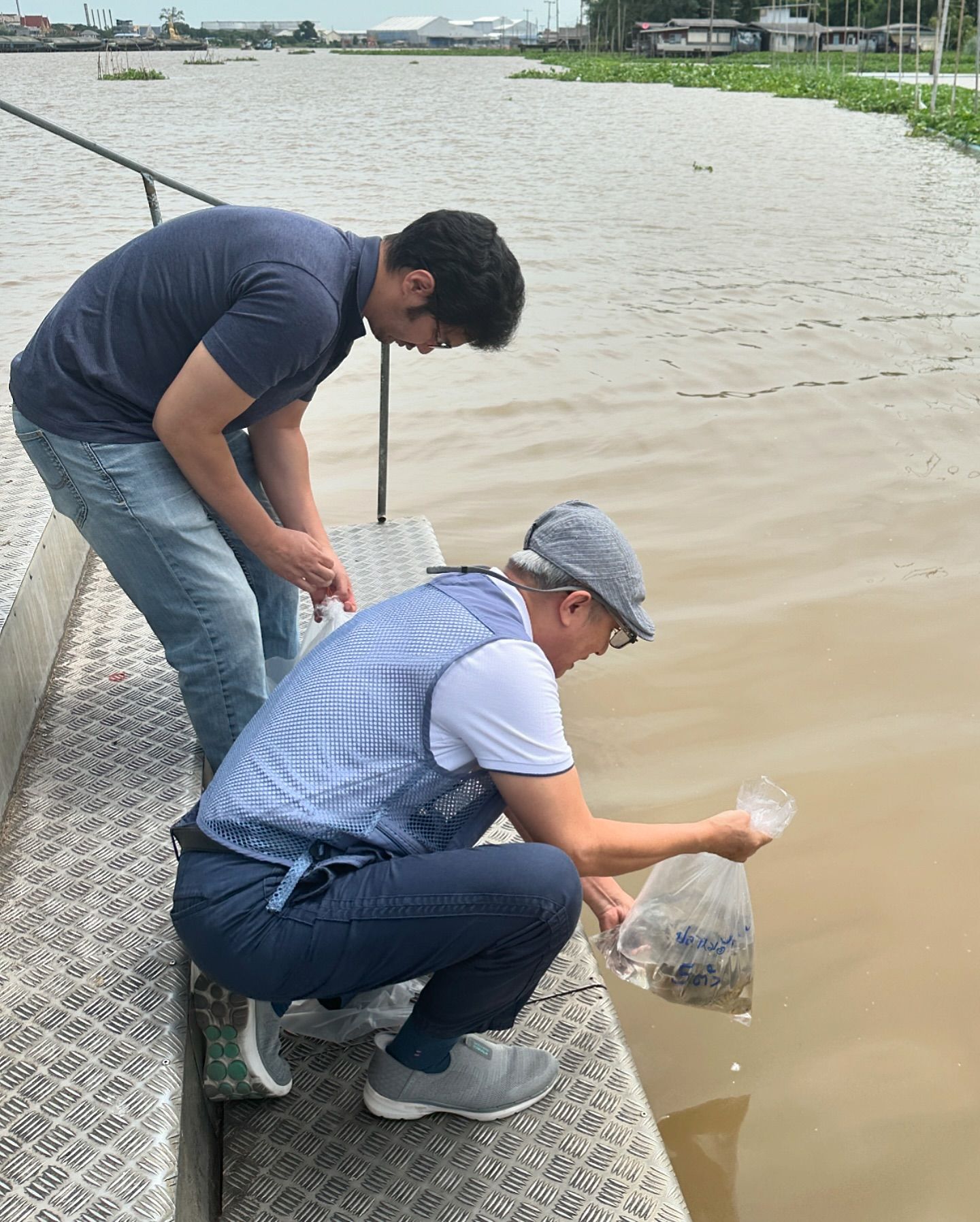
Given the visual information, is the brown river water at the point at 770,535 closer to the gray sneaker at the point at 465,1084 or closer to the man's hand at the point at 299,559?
the gray sneaker at the point at 465,1084

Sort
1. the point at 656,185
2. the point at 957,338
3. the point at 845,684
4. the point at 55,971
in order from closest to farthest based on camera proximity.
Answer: the point at 55,971 < the point at 845,684 < the point at 957,338 < the point at 656,185

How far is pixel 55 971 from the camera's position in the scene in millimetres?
1925

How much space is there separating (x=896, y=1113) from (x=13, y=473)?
2.96 m

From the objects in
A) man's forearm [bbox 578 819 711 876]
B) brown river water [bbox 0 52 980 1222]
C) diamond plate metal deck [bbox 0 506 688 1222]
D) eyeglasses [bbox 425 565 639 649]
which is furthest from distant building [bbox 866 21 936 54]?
diamond plate metal deck [bbox 0 506 688 1222]

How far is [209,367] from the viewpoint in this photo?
2029 millimetres

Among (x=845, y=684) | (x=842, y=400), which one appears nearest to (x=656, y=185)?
(x=842, y=400)

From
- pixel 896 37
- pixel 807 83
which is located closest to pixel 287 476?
pixel 807 83

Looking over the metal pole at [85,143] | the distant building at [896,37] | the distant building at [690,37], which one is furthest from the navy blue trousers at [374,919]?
the distant building at [690,37]

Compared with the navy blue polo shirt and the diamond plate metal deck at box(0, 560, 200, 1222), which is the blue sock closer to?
the diamond plate metal deck at box(0, 560, 200, 1222)

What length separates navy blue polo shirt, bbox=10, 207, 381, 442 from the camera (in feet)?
6.64

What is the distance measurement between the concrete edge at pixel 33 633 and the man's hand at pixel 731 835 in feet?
4.72

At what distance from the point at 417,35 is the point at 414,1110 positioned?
211955mm

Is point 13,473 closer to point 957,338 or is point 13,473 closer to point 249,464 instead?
point 249,464

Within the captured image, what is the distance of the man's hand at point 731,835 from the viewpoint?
6.48 feet
